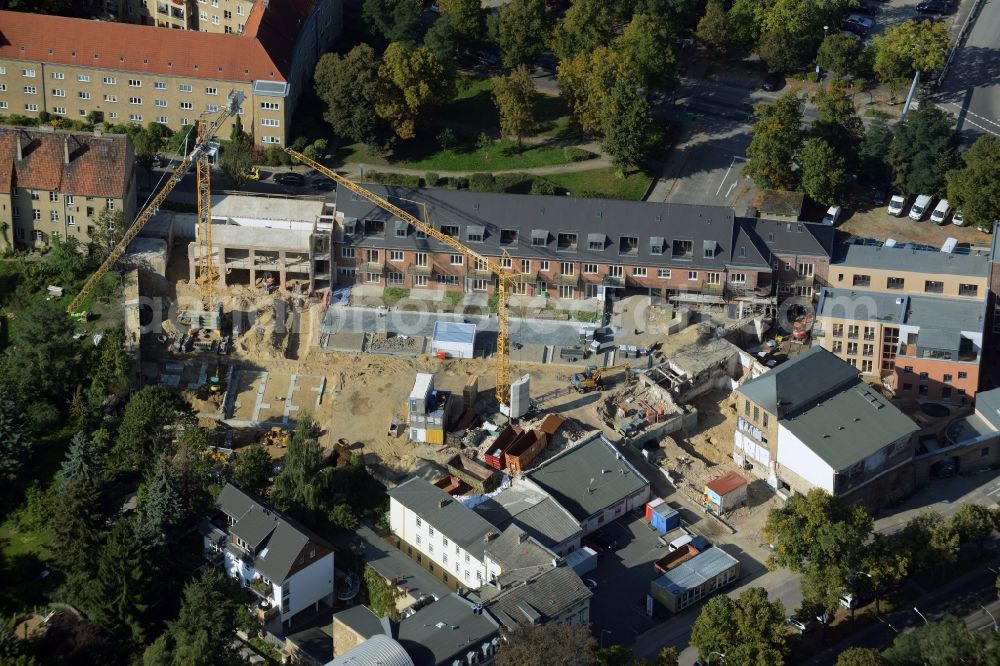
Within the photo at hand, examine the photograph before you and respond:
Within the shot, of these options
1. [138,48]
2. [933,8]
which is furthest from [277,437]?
[933,8]

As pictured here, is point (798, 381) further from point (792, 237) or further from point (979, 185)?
point (979, 185)

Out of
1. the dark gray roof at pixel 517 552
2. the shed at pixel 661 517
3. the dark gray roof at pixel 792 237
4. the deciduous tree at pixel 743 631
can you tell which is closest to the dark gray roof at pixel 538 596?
the dark gray roof at pixel 517 552

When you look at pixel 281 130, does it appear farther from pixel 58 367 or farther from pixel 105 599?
pixel 105 599

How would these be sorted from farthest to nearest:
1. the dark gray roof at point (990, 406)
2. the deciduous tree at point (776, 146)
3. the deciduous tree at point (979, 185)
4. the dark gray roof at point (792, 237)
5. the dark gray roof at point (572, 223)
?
1. the deciduous tree at point (776, 146)
2. the deciduous tree at point (979, 185)
3. the dark gray roof at point (792, 237)
4. the dark gray roof at point (572, 223)
5. the dark gray roof at point (990, 406)

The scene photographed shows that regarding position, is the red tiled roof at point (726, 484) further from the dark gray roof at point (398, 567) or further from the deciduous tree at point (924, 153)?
the deciduous tree at point (924, 153)

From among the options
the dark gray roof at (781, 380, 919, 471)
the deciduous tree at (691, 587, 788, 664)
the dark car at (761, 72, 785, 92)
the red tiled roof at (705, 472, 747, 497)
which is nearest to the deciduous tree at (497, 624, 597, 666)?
the deciduous tree at (691, 587, 788, 664)

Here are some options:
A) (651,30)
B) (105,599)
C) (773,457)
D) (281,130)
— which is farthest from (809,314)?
(105,599)
